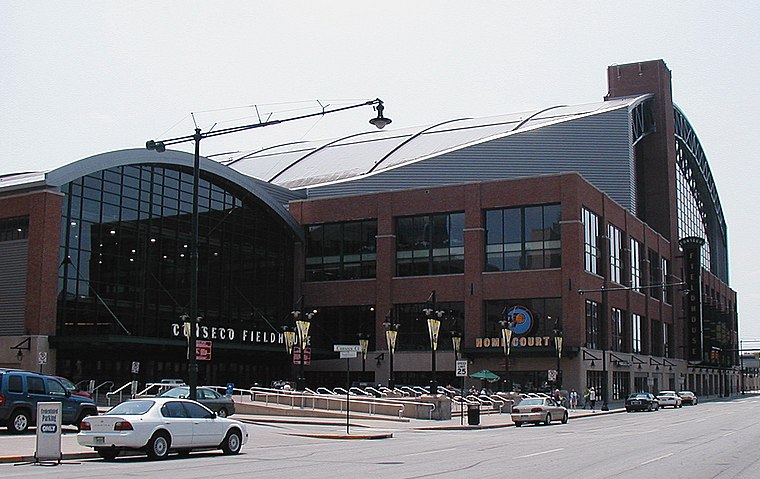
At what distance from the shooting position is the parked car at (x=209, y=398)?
37.3m

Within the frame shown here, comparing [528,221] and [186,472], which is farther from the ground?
[528,221]

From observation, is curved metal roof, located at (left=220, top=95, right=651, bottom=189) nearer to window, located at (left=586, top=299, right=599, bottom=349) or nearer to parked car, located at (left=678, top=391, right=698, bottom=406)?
window, located at (left=586, top=299, right=599, bottom=349)

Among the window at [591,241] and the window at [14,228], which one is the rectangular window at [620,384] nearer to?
the window at [591,241]

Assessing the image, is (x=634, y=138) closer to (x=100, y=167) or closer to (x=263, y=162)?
(x=263, y=162)

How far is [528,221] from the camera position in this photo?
6788 cm

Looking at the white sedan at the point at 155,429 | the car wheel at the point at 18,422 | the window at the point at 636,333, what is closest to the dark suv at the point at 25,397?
the car wheel at the point at 18,422

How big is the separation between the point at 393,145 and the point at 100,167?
41.7m

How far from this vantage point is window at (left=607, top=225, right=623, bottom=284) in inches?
2953

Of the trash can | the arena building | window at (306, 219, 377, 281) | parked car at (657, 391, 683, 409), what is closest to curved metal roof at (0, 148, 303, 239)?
the arena building

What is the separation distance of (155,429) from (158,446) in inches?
17.1

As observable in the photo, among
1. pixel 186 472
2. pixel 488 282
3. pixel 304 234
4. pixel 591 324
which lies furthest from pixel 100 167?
pixel 186 472

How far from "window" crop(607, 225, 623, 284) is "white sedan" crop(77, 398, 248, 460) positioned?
54870 millimetres

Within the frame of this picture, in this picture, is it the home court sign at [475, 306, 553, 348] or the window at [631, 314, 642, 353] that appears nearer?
the home court sign at [475, 306, 553, 348]

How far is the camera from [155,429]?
2267 cm
